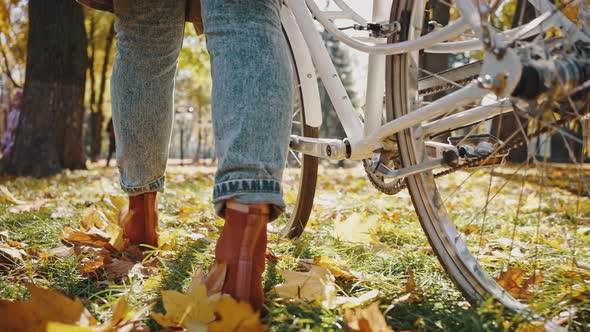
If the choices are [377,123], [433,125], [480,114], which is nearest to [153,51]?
[377,123]

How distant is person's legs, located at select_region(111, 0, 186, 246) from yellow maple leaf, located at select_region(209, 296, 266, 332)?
825mm

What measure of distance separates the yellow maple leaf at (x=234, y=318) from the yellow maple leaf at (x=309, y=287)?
215 millimetres

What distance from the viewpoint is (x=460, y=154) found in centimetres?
133

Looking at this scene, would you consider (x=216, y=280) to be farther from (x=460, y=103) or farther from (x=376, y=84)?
(x=376, y=84)

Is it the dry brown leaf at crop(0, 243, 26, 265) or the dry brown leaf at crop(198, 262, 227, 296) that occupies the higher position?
the dry brown leaf at crop(198, 262, 227, 296)

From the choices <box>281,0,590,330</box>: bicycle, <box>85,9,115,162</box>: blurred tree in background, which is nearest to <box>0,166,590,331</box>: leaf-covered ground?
<box>281,0,590,330</box>: bicycle

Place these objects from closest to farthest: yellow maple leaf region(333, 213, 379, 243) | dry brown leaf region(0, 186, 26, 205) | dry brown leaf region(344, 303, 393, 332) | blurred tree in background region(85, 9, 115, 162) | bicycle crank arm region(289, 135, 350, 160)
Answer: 1. dry brown leaf region(344, 303, 393, 332)
2. bicycle crank arm region(289, 135, 350, 160)
3. yellow maple leaf region(333, 213, 379, 243)
4. dry brown leaf region(0, 186, 26, 205)
5. blurred tree in background region(85, 9, 115, 162)

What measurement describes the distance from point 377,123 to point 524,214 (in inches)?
70.6

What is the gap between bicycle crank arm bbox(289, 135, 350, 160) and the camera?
5.54 ft

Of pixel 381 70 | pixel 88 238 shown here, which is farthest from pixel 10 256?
pixel 381 70

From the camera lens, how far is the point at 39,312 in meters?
0.98

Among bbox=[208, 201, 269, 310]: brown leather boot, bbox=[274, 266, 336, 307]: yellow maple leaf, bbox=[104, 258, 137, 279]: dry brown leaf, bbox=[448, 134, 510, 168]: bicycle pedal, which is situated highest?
bbox=[448, 134, 510, 168]: bicycle pedal

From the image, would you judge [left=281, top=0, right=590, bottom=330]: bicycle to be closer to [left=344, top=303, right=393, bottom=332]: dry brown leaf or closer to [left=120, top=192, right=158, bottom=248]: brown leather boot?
[left=344, top=303, right=393, bottom=332]: dry brown leaf

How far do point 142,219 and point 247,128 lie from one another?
844 millimetres
